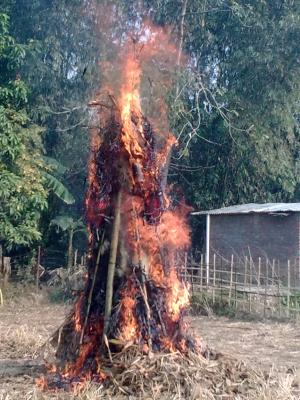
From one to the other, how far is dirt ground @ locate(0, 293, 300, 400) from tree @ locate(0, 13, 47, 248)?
7.14 ft

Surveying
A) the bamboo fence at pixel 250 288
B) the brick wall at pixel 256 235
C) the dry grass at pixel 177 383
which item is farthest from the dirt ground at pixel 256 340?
the brick wall at pixel 256 235

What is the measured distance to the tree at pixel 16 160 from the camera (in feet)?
54.9

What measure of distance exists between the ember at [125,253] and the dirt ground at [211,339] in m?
0.77

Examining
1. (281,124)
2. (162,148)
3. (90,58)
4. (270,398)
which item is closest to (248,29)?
(281,124)

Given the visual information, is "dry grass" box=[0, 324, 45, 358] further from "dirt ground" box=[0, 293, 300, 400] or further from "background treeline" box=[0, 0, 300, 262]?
"background treeline" box=[0, 0, 300, 262]

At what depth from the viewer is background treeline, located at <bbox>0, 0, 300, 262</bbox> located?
18.0m

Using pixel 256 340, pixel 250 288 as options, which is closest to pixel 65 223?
pixel 250 288

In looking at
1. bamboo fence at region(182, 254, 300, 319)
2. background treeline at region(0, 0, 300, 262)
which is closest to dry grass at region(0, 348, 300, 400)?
bamboo fence at region(182, 254, 300, 319)

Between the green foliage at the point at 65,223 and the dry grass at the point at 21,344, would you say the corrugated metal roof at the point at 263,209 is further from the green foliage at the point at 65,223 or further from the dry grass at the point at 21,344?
the dry grass at the point at 21,344

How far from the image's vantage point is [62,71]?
67.4 ft

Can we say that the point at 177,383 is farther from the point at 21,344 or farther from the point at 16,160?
the point at 16,160

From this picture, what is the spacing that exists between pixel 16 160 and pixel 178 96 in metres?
4.67

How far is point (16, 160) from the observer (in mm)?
17141

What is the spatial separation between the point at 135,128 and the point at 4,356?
13.1ft
